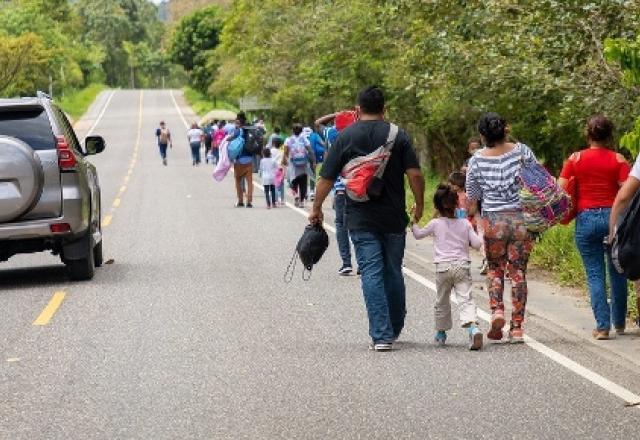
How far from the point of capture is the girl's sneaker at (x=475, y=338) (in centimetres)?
1019

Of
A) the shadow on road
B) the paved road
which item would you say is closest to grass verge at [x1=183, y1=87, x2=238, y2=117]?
the shadow on road

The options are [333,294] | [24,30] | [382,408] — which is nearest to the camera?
[382,408]

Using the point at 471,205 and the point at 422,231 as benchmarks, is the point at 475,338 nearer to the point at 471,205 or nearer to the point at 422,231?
the point at 422,231

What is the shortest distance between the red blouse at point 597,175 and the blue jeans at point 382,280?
4.83 feet

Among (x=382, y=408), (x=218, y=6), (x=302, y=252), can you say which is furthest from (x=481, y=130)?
(x=218, y=6)

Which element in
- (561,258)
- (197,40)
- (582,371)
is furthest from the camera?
(197,40)

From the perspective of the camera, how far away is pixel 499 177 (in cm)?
1046

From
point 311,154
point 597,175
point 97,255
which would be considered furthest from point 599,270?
point 311,154

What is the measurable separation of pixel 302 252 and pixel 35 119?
528cm

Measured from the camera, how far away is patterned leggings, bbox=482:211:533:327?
10555 mm

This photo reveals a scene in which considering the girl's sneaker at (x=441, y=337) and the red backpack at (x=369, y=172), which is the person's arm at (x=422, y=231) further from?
the girl's sneaker at (x=441, y=337)

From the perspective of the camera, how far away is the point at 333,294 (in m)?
14.0

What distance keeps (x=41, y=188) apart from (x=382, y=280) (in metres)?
5.60

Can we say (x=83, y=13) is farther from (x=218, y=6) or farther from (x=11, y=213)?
(x=11, y=213)
